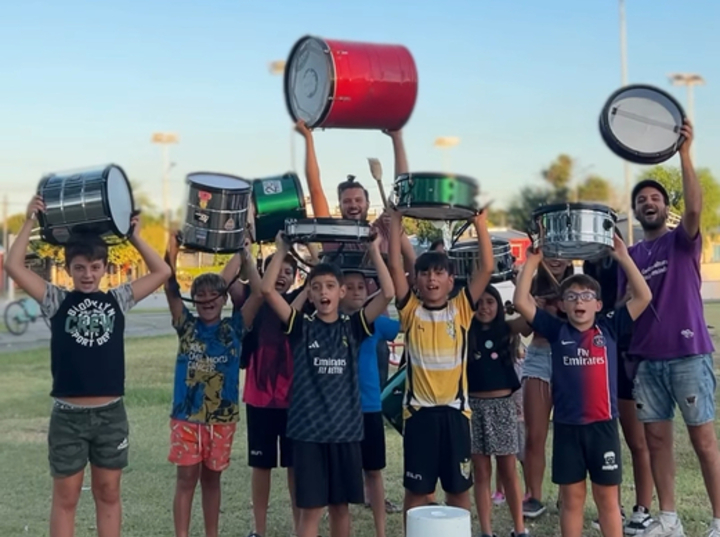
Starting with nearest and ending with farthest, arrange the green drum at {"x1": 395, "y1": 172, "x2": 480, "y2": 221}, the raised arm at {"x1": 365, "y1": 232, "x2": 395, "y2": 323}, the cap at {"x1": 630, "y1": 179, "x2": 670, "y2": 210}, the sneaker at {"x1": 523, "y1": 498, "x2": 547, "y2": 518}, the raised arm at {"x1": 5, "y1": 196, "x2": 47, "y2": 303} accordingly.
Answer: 1. the green drum at {"x1": 395, "y1": 172, "x2": 480, "y2": 221}
2. the raised arm at {"x1": 5, "y1": 196, "x2": 47, "y2": 303}
3. the raised arm at {"x1": 365, "y1": 232, "x2": 395, "y2": 323}
4. the cap at {"x1": 630, "y1": 179, "x2": 670, "y2": 210}
5. the sneaker at {"x1": 523, "y1": 498, "x2": 547, "y2": 518}

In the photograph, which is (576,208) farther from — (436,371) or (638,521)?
(638,521)

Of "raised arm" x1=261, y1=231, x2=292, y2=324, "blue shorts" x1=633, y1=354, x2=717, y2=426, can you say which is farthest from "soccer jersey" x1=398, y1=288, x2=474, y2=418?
"blue shorts" x1=633, y1=354, x2=717, y2=426

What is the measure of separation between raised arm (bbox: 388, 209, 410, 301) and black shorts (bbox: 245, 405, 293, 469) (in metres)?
1.07

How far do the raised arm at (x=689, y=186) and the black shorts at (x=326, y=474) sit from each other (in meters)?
2.46

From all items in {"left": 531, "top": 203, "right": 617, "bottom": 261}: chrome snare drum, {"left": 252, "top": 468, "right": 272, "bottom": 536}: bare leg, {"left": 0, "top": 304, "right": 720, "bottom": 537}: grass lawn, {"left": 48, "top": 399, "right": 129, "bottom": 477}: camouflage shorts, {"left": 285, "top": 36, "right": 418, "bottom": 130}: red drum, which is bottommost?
{"left": 0, "top": 304, "right": 720, "bottom": 537}: grass lawn

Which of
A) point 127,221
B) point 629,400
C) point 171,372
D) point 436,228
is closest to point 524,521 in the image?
point 629,400

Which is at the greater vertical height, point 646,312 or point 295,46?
point 295,46

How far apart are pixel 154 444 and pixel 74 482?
4.05 m

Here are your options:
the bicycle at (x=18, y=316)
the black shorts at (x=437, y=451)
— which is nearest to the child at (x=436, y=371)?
the black shorts at (x=437, y=451)

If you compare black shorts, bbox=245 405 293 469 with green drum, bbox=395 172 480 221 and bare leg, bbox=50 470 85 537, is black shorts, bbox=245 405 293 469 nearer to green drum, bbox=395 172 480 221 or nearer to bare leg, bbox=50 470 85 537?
bare leg, bbox=50 470 85 537

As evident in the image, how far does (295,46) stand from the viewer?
6.42 metres

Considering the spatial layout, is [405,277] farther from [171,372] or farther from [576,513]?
[171,372]

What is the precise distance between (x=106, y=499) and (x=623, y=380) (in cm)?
338

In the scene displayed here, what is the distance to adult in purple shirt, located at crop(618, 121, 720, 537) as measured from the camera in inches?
219
